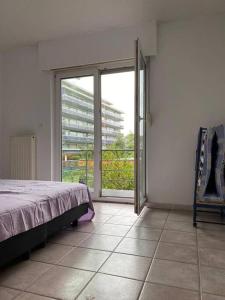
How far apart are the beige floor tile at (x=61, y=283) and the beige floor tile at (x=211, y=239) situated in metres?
1.10

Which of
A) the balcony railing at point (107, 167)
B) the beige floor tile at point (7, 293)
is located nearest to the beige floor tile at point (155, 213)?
the balcony railing at point (107, 167)

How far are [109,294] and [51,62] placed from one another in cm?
351

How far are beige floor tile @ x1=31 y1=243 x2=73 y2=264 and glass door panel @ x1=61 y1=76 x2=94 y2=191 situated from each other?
6.20ft

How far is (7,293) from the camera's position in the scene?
4.54 ft

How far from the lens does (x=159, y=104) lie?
11.2 feet

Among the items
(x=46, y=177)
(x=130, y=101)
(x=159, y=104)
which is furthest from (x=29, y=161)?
(x=159, y=104)

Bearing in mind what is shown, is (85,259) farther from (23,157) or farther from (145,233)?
(23,157)

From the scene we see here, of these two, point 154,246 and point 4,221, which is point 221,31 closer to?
point 154,246

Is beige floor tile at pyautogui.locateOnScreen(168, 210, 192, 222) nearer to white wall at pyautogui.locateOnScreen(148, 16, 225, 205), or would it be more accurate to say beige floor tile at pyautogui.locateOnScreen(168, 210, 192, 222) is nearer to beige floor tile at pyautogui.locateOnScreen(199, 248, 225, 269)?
white wall at pyautogui.locateOnScreen(148, 16, 225, 205)

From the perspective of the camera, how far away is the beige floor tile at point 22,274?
149 cm

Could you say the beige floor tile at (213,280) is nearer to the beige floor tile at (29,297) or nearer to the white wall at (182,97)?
the beige floor tile at (29,297)

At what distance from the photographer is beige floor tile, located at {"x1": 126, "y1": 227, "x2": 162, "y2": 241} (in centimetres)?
228

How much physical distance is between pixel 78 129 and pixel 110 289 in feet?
9.54

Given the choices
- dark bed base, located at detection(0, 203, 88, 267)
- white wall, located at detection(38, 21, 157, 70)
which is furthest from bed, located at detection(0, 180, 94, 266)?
white wall, located at detection(38, 21, 157, 70)
